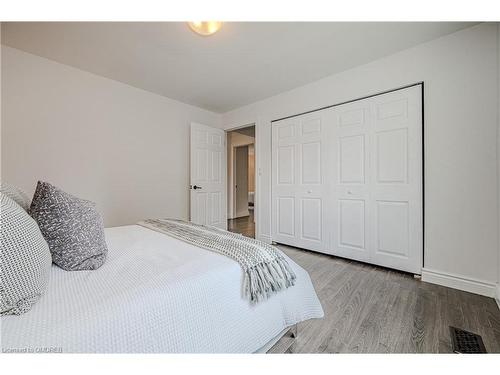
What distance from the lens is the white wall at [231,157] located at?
18.6 ft

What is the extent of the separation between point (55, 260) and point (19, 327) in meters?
0.44

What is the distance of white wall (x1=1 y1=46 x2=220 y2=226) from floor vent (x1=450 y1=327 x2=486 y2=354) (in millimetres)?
3371

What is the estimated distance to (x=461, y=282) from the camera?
6.18 feet

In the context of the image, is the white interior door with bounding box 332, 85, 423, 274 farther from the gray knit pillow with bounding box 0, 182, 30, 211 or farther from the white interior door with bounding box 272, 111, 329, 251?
the gray knit pillow with bounding box 0, 182, 30, 211

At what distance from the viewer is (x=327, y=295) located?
180 cm

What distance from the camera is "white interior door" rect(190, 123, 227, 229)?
11.9ft

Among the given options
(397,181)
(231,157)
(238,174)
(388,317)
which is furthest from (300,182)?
(238,174)

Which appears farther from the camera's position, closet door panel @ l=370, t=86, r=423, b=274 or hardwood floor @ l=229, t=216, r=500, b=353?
closet door panel @ l=370, t=86, r=423, b=274

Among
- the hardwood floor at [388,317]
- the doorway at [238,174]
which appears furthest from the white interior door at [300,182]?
the doorway at [238,174]

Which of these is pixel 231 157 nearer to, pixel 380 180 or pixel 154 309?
pixel 380 180

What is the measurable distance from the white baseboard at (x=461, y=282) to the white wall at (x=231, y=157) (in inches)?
169

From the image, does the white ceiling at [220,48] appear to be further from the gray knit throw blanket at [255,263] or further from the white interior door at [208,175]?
the gray knit throw blanket at [255,263]

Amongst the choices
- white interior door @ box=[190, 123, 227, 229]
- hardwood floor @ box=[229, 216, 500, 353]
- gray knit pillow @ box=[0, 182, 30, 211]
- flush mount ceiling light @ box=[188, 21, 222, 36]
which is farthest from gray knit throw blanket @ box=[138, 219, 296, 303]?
white interior door @ box=[190, 123, 227, 229]
